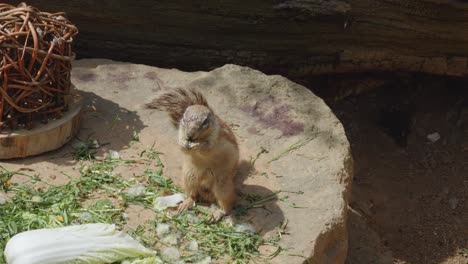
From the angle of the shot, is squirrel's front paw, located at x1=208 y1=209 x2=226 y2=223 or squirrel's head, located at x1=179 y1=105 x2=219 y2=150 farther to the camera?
squirrel's front paw, located at x1=208 y1=209 x2=226 y2=223

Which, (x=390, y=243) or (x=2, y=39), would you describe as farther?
(x=390, y=243)

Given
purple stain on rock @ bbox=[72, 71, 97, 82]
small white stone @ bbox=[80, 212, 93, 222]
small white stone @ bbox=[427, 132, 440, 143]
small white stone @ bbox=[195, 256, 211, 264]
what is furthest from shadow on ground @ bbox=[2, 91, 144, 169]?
small white stone @ bbox=[427, 132, 440, 143]

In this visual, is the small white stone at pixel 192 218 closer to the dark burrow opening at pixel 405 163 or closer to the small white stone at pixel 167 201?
the small white stone at pixel 167 201

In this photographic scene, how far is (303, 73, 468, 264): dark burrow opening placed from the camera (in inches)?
265

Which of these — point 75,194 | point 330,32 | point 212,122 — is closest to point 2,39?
point 75,194

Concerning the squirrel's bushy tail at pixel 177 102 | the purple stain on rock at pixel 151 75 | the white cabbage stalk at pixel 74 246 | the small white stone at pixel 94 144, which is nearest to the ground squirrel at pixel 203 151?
the squirrel's bushy tail at pixel 177 102

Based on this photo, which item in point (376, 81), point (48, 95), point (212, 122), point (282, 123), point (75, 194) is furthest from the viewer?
point (376, 81)

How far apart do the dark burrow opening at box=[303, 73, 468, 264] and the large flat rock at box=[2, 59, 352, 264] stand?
1327mm

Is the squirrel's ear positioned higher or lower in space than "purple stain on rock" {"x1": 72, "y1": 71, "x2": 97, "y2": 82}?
higher

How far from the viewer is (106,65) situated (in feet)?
21.8

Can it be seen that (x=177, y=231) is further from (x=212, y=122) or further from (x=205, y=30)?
(x=205, y=30)

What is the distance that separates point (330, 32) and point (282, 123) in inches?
69.6

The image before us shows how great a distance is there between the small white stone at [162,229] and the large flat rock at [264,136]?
58 centimetres

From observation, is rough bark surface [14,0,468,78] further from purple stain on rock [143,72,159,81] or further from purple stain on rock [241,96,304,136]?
purple stain on rock [241,96,304,136]
